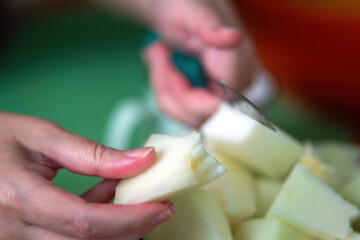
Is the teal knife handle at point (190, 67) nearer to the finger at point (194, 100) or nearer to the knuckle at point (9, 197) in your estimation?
the finger at point (194, 100)

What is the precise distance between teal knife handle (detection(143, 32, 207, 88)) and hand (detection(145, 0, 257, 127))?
1cm

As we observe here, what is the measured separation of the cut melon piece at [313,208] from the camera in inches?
15.9

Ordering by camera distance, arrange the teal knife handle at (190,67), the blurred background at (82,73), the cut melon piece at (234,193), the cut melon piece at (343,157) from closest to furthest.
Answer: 1. the cut melon piece at (234,193)
2. the cut melon piece at (343,157)
3. the teal knife handle at (190,67)
4. the blurred background at (82,73)

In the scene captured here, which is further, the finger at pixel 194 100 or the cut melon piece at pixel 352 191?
the finger at pixel 194 100

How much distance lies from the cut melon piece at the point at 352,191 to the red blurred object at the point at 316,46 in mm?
553

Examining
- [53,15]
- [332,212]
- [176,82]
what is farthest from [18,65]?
[332,212]

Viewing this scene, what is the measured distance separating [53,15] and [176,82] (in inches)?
29.5

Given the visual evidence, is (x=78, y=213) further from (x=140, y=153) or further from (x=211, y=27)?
(x=211, y=27)

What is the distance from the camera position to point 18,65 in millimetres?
1172

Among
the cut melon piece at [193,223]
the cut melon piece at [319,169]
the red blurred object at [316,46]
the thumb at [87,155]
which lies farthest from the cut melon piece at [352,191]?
the red blurred object at [316,46]

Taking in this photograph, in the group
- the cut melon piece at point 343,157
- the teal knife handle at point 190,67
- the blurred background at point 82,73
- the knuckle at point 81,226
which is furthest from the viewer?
the blurred background at point 82,73

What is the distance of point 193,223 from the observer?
40 centimetres

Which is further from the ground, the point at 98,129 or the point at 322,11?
the point at 322,11

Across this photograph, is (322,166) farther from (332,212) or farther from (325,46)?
(325,46)
